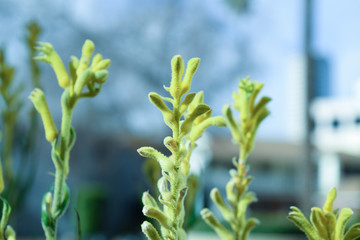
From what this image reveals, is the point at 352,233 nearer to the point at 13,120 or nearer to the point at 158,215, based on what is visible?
the point at 158,215

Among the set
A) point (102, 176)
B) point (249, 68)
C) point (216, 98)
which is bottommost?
point (102, 176)

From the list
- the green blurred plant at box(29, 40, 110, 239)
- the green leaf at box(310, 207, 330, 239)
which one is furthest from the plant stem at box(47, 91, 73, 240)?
the green leaf at box(310, 207, 330, 239)

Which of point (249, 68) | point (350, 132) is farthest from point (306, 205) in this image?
point (350, 132)

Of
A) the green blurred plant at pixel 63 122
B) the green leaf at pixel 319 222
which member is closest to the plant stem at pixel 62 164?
the green blurred plant at pixel 63 122

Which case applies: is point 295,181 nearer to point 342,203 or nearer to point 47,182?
point 342,203

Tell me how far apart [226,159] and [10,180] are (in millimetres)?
10570

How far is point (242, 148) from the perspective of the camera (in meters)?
0.24

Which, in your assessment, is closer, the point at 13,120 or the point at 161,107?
the point at 161,107

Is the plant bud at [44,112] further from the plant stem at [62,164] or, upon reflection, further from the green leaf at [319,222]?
the green leaf at [319,222]

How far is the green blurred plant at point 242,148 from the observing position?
24 cm

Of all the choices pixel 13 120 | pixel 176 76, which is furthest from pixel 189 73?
pixel 13 120

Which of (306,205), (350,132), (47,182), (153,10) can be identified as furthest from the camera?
(350,132)

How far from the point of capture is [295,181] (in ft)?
38.9

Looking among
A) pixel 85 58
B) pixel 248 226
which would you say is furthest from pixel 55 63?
pixel 248 226
